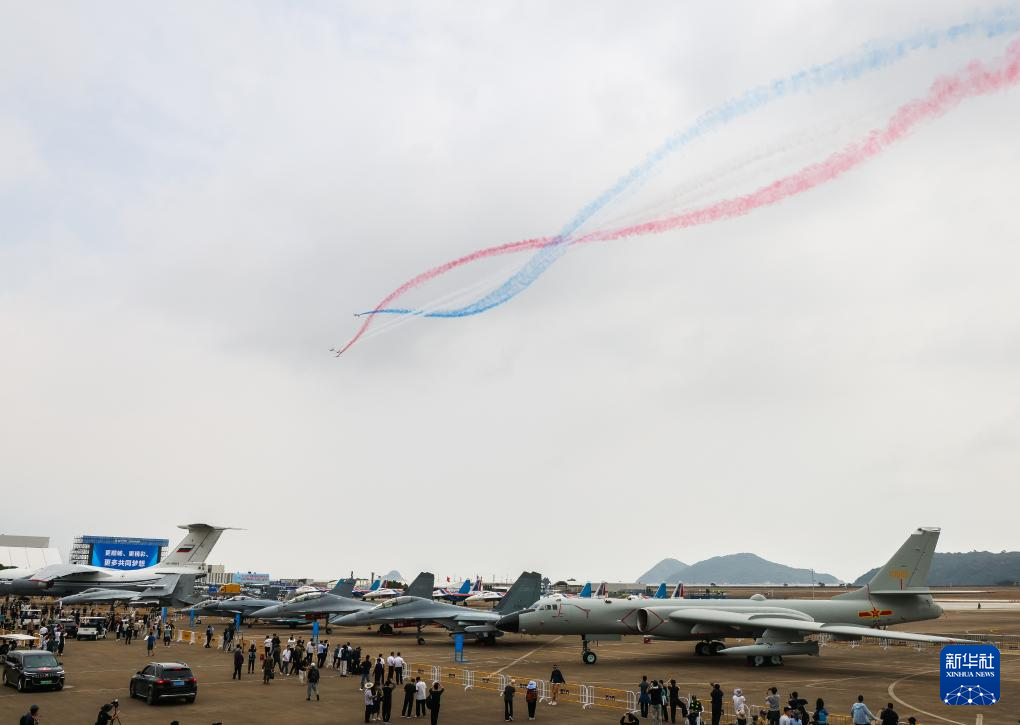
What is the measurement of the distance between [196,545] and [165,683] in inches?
1959

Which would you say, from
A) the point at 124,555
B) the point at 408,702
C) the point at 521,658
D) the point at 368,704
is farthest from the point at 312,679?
the point at 124,555

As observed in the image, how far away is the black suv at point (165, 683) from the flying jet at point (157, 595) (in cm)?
4012

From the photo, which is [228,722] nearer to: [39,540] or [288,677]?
[288,677]

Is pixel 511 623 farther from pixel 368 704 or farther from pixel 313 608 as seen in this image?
pixel 313 608

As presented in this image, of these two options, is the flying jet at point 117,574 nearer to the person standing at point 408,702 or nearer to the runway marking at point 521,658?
the runway marking at point 521,658

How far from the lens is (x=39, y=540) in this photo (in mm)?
158500

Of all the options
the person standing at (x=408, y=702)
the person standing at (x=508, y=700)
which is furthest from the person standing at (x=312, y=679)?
the person standing at (x=508, y=700)

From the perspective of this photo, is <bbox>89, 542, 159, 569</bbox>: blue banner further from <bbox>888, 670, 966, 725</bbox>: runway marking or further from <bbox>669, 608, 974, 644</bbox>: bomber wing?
<bbox>888, 670, 966, 725</bbox>: runway marking

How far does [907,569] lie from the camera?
39094 mm

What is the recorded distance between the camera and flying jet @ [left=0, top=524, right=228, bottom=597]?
62.4 m

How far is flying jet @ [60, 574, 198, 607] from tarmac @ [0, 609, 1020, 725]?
17508 millimetres

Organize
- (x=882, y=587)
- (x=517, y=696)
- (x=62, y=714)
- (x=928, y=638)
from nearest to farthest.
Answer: (x=62, y=714) < (x=517, y=696) < (x=928, y=638) < (x=882, y=587)

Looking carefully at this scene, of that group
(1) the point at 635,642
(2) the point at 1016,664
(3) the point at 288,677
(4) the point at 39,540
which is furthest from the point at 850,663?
(4) the point at 39,540

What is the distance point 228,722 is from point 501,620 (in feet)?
61.8
